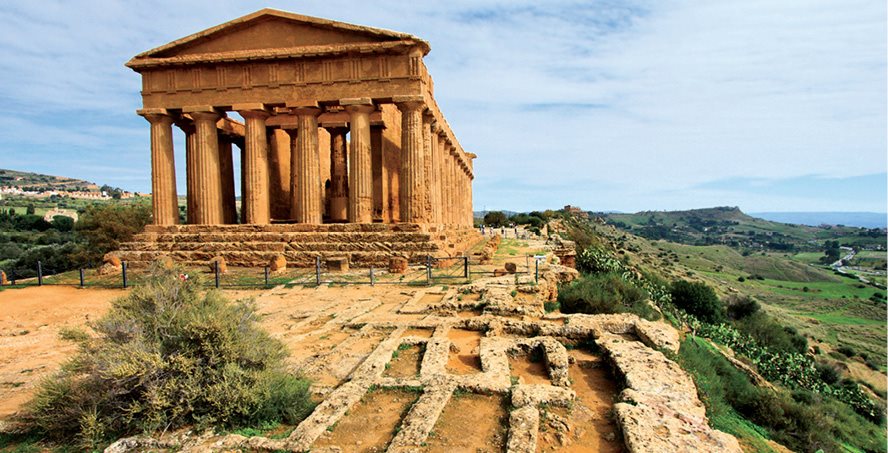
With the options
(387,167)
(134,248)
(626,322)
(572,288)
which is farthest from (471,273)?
(134,248)

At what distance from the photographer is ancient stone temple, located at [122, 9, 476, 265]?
1870 cm

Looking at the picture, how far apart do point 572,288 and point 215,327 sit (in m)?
9.68

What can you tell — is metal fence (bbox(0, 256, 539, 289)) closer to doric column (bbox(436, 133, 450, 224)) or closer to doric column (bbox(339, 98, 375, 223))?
doric column (bbox(339, 98, 375, 223))

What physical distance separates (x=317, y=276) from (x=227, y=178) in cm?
1492

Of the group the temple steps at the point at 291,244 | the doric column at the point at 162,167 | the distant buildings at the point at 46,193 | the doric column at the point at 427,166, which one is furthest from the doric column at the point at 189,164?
the distant buildings at the point at 46,193

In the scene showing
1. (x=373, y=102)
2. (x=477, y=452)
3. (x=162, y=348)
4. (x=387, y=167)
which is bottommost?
(x=477, y=452)

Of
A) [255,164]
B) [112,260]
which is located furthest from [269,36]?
[112,260]

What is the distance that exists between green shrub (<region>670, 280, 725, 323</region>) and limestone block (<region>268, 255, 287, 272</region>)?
2053 centimetres

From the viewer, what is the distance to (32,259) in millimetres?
33906

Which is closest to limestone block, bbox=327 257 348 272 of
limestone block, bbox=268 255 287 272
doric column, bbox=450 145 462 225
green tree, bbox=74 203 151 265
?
limestone block, bbox=268 255 287 272

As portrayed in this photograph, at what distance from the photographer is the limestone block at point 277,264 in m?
16.8

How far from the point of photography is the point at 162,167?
69.4ft

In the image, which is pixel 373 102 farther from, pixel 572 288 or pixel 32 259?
pixel 32 259

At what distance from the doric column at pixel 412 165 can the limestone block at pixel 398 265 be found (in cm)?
394
